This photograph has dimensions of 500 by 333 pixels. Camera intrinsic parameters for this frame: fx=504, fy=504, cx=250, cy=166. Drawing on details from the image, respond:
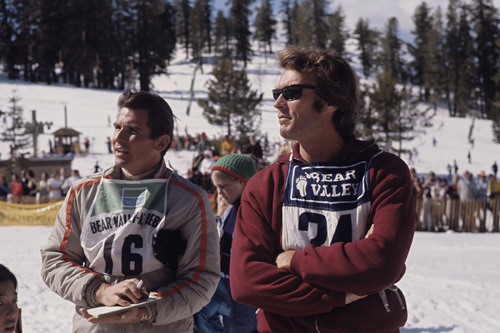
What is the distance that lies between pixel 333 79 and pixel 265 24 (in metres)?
96.9

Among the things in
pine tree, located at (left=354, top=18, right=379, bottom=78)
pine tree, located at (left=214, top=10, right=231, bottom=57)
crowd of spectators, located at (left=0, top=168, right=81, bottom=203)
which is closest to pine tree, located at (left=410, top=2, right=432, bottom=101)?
pine tree, located at (left=354, top=18, right=379, bottom=78)

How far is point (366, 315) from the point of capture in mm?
1809

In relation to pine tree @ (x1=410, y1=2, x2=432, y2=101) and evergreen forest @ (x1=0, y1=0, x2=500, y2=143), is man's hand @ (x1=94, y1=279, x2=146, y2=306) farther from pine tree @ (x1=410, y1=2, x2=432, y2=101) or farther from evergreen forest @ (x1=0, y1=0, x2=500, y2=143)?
pine tree @ (x1=410, y1=2, x2=432, y2=101)

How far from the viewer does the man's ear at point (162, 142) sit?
2494 millimetres

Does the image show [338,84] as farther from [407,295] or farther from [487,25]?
[487,25]

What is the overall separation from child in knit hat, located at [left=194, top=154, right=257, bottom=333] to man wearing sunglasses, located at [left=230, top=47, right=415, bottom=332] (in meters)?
1.37

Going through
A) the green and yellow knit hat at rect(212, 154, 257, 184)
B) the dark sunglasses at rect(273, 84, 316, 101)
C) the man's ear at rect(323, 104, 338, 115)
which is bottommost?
the green and yellow knit hat at rect(212, 154, 257, 184)

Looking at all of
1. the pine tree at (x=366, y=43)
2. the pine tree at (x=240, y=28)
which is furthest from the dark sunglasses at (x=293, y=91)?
the pine tree at (x=366, y=43)

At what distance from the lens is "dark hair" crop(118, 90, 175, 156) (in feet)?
8.04

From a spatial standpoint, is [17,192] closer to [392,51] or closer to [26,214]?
[26,214]

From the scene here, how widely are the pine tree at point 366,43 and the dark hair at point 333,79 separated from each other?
290 feet

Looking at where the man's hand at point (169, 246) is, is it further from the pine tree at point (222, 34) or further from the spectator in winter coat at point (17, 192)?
the pine tree at point (222, 34)

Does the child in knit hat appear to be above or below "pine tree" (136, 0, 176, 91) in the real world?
below

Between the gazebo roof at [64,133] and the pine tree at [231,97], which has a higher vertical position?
the pine tree at [231,97]
